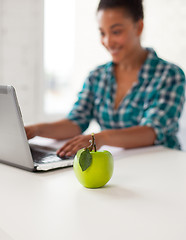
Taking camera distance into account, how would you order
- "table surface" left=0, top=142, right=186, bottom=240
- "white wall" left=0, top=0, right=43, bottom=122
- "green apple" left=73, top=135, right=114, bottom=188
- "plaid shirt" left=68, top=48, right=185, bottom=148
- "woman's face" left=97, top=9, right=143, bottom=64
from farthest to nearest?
"white wall" left=0, top=0, right=43, bottom=122, "woman's face" left=97, top=9, right=143, bottom=64, "plaid shirt" left=68, top=48, right=185, bottom=148, "green apple" left=73, top=135, right=114, bottom=188, "table surface" left=0, top=142, right=186, bottom=240

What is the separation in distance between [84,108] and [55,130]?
338mm

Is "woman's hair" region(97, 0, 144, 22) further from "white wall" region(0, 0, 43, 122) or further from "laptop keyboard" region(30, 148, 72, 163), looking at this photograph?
"white wall" region(0, 0, 43, 122)

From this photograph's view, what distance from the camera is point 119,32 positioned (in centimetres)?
172

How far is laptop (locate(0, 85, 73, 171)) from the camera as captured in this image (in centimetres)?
93

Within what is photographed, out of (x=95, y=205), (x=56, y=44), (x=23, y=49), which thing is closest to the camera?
(x=95, y=205)

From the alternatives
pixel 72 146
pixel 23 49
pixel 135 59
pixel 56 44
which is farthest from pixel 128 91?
pixel 56 44

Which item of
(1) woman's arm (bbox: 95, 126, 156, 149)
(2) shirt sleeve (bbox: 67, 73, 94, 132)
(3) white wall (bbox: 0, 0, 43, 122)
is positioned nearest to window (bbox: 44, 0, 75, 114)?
(3) white wall (bbox: 0, 0, 43, 122)

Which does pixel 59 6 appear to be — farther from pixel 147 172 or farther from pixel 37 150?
pixel 147 172

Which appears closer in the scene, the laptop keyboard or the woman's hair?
the laptop keyboard

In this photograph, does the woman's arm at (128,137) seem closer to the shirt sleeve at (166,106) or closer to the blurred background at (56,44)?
the shirt sleeve at (166,106)

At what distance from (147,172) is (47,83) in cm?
270

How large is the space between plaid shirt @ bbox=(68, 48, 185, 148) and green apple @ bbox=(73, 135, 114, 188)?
2.20ft

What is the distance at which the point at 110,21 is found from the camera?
1.69 m

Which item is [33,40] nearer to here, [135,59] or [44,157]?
[135,59]
